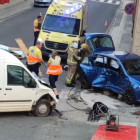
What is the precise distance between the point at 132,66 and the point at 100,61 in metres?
1.33

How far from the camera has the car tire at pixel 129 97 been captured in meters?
12.9

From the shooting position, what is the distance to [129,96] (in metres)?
13.1

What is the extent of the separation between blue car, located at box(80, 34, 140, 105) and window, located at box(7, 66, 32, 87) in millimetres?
3852

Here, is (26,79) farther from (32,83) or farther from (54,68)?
(54,68)

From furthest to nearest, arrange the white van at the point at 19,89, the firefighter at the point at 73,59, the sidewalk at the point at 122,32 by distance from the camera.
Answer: the sidewalk at the point at 122,32
the firefighter at the point at 73,59
the white van at the point at 19,89

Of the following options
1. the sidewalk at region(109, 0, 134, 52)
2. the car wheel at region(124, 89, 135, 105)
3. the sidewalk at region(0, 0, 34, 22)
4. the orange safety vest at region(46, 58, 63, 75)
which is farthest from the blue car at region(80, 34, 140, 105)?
the sidewalk at region(0, 0, 34, 22)

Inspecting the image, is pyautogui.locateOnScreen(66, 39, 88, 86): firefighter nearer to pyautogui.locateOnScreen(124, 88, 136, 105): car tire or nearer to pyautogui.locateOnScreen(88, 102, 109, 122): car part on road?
pyautogui.locateOnScreen(124, 88, 136, 105): car tire

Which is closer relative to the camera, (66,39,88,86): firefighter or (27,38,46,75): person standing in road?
(27,38,46,75): person standing in road

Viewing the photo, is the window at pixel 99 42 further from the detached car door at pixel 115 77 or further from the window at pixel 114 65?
the detached car door at pixel 115 77

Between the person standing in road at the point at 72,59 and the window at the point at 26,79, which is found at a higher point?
the window at the point at 26,79

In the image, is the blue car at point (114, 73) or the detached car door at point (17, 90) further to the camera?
the blue car at point (114, 73)

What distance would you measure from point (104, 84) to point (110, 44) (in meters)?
3.60

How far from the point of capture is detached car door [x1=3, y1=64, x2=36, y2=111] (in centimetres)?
1025

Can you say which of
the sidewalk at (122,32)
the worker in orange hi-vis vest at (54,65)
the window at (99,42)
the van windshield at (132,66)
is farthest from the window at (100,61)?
the sidewalk at (122,32)
